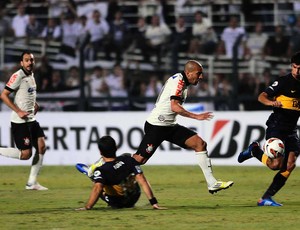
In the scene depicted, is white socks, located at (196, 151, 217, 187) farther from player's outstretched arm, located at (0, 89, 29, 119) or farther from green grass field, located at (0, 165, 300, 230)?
player's outstretched arm, located at (0, 89, 29, 119)

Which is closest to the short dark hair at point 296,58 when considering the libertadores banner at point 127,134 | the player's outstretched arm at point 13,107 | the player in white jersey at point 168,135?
the player in white jersey at point 168,135

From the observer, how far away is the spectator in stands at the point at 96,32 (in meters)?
24.4

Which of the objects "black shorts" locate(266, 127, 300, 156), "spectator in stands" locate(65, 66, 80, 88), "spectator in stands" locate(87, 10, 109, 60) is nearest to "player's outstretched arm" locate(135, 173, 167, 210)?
"black shorts" locate(266, 127, 300, 156)

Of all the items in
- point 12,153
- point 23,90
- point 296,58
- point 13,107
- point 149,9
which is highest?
point 149,9

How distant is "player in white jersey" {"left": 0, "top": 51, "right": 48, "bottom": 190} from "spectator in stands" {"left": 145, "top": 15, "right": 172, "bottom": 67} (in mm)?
8802

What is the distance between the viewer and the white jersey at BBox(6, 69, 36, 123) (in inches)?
601

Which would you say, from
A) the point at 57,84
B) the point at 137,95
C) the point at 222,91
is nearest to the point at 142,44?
the point at 137,95

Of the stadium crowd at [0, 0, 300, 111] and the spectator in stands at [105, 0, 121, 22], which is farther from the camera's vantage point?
the spectator in stands at [105, 0, 121, 22]

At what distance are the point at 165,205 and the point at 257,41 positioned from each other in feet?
41.3

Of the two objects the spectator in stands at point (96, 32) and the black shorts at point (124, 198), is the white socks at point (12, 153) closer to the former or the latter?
the black shorts at point (124, 198)

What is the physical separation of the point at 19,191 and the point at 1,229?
208 inches

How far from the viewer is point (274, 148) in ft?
40.2

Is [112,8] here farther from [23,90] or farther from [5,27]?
[23,90]

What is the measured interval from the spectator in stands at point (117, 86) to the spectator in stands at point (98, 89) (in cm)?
14
